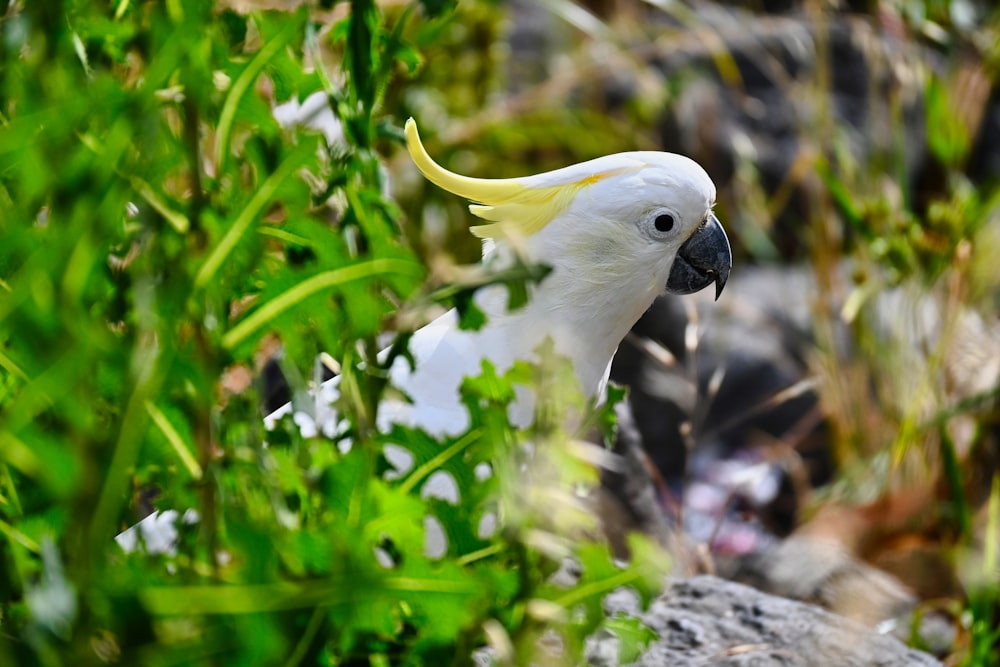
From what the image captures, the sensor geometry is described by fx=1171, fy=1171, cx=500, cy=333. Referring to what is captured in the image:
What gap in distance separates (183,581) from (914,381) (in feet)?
5.98

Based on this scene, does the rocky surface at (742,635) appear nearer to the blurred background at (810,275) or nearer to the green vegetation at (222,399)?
the blurred background at (810,275)

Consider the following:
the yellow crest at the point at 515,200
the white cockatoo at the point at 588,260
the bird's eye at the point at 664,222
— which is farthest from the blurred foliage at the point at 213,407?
the bird's eye at the point at 664,222

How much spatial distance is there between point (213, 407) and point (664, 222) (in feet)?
3.24

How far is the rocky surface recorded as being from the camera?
123 centimetres

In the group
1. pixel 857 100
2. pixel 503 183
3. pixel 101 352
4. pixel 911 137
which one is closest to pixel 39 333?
pixel 101 352

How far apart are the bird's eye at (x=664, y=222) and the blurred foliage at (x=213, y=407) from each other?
29.5 inches

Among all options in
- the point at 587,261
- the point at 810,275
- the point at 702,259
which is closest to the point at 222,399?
the point at 587,261

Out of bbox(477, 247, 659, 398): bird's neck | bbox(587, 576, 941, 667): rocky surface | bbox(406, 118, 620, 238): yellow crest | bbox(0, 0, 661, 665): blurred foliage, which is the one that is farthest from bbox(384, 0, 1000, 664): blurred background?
bbox(0, 0, 661, 665): blurred foliage

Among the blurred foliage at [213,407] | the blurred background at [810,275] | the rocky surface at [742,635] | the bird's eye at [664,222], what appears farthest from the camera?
the blurred background at [810,275]

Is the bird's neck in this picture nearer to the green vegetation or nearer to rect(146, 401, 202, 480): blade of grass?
the green vegetation

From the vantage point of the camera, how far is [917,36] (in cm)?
264

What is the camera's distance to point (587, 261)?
1593mm

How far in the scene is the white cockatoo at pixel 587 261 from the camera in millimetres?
1465

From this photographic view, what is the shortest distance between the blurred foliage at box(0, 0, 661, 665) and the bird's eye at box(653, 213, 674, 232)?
75 centimetres
